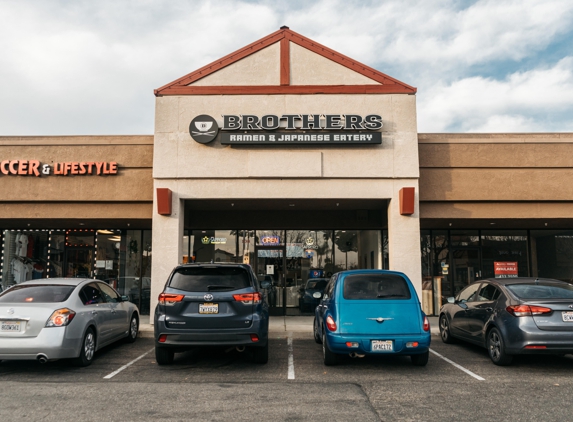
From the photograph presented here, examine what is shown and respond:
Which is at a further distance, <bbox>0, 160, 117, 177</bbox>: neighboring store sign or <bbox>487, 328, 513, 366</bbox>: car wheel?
<bbox>0, 160, 117, 177</bbox>: neighboring store sign

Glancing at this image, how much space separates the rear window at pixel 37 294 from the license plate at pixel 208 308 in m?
2.36

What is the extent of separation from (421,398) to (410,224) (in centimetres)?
753

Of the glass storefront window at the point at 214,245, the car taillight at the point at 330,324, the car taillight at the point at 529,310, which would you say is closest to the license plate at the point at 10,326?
the car taillight at the point at 330,324

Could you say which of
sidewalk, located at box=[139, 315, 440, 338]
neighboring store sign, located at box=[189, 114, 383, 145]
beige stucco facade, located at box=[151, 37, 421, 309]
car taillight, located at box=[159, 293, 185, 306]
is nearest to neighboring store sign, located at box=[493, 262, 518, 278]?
sidewalk, located at box=[139, 315, 440, 338]

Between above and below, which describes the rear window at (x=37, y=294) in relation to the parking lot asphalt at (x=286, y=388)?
above

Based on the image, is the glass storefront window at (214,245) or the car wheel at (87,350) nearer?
the car wheel at (87,350)

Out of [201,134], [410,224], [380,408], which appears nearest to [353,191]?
[410,224]

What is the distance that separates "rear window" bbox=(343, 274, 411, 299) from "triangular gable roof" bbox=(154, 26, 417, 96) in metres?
6.91

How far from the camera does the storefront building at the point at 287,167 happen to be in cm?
1349

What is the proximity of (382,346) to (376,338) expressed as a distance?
5.8 inches

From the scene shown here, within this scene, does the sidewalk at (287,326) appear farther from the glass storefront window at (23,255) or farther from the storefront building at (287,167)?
the glass storefront window at (23,255)

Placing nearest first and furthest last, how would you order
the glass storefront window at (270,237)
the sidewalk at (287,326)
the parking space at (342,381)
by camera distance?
the parking space at (342,381) < the sidewalk at (287,326) < the glass storefront window at (270,237)

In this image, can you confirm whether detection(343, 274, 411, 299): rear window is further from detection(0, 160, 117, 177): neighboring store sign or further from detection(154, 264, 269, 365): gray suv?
detection(0, 160, 117, 177): neighboring store sign

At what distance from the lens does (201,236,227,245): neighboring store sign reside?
1655 centimetres
